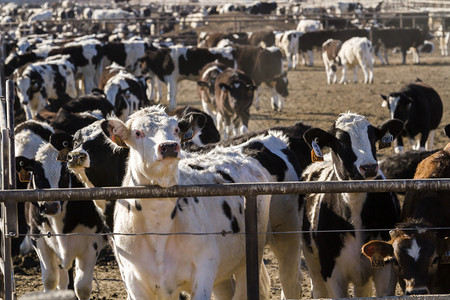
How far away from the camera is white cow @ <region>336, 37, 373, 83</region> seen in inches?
1012

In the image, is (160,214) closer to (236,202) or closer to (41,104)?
(236,202)

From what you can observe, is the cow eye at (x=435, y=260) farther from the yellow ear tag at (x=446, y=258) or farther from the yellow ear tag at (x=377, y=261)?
the yellow ear tag at (x=377, y=261)

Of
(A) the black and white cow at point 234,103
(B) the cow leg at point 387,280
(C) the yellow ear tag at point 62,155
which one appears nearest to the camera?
(B) the cow leg at point 387,280

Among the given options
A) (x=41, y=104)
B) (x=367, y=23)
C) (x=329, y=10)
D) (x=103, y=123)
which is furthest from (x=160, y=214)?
(x=329, y=10)

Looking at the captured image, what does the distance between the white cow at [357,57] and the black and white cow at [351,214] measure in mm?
19963

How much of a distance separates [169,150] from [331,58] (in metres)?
23.4

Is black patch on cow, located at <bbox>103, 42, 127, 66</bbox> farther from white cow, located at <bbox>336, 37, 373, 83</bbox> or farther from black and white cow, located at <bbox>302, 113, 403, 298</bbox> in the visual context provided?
black and white cow, located at <bbox>302, 113, 403, 298</bbox>

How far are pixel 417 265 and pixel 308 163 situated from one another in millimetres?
2497

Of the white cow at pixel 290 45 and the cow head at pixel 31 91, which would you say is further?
the white cow at pixel 290 45

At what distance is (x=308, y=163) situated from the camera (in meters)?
7.27

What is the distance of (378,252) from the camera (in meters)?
4.95

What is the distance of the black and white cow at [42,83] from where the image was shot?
17281 millimetres

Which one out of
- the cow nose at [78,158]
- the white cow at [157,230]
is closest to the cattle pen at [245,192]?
the white cow at [157,230]

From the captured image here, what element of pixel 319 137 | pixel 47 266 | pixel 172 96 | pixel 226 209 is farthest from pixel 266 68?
pixel 226 209
